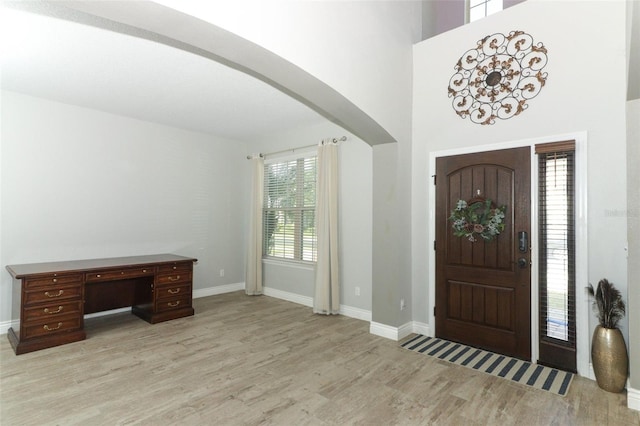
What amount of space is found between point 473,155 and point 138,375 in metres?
3.78

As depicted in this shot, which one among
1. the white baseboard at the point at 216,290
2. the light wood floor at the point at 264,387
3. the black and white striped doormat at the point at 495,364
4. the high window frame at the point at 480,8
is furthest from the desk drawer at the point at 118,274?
the high window frame at the point at 480,8

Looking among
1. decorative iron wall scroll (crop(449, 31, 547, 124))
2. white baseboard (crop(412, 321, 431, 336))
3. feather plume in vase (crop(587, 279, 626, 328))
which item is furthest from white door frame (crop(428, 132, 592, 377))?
white baseboard (crop(412, 321, 431, 336))

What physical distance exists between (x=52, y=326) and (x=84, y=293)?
17.1 inches

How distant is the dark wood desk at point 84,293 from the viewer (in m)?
3.39

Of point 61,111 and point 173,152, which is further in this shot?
point 173,152

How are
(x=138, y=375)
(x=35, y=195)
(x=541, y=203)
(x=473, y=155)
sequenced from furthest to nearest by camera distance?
(x=35, y=195), (x=473, y=155), (x=541, y=203), (x=138, y=375)

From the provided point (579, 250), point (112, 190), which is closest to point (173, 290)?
point (112, 190)

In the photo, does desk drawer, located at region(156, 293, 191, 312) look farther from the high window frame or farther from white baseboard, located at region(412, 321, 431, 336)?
the high window frame

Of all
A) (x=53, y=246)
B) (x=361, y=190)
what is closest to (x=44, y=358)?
(x=53, y=246)

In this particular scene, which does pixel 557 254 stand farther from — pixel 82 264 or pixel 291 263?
pixel 82 264

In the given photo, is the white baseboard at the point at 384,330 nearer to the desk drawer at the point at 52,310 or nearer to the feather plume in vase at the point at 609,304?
the feather plume in vase at the point at 609,304

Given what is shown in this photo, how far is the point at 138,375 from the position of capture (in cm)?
289

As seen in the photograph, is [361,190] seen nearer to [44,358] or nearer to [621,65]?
[621,65]

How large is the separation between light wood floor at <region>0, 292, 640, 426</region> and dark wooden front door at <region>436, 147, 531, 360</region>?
1.93 feet
